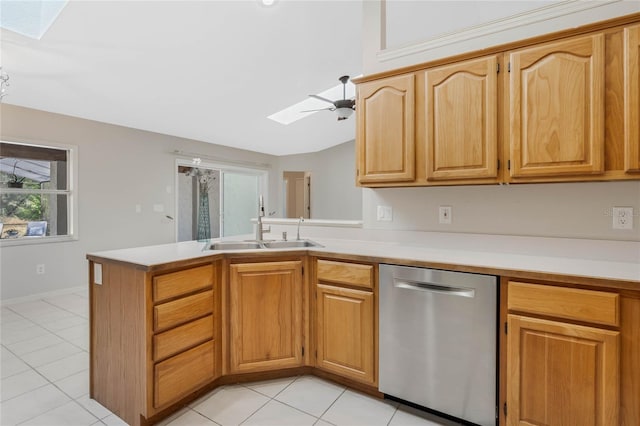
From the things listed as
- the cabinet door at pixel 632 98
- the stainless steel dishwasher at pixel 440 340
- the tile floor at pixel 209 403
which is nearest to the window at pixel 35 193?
the tile floor at pixel 209 403

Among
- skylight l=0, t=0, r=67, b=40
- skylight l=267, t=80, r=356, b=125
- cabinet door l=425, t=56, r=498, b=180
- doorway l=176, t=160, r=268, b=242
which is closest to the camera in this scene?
cabinet door l=425, t=56, r=498, b=180

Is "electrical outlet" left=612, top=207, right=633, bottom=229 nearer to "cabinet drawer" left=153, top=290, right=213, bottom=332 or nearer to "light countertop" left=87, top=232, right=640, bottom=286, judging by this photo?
"light countertop" left=87, top=232, right=640, bottom=286

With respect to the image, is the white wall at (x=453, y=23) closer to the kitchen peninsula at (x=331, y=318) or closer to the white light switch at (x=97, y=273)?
the kitchen peninsula at (x=331, y=318)

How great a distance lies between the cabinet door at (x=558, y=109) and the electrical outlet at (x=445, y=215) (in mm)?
500

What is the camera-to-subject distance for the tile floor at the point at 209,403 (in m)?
1.71

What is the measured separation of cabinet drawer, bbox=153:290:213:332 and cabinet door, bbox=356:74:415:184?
126cm

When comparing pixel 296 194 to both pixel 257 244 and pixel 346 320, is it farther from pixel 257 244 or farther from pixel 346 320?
pixel 346 320

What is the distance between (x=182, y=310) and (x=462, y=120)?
1930mm

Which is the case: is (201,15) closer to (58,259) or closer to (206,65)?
(206,65)

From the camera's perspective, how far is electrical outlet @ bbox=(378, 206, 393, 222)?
2383 millimetres

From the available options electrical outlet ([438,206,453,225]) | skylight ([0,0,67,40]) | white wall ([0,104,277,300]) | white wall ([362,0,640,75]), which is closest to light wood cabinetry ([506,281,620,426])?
electrical outlet ([438,206,453,225])

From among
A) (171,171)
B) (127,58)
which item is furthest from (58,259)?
(127,58)

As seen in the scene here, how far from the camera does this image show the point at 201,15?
2832mm

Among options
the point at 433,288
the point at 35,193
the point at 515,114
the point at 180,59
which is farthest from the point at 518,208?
the point at 35,193
